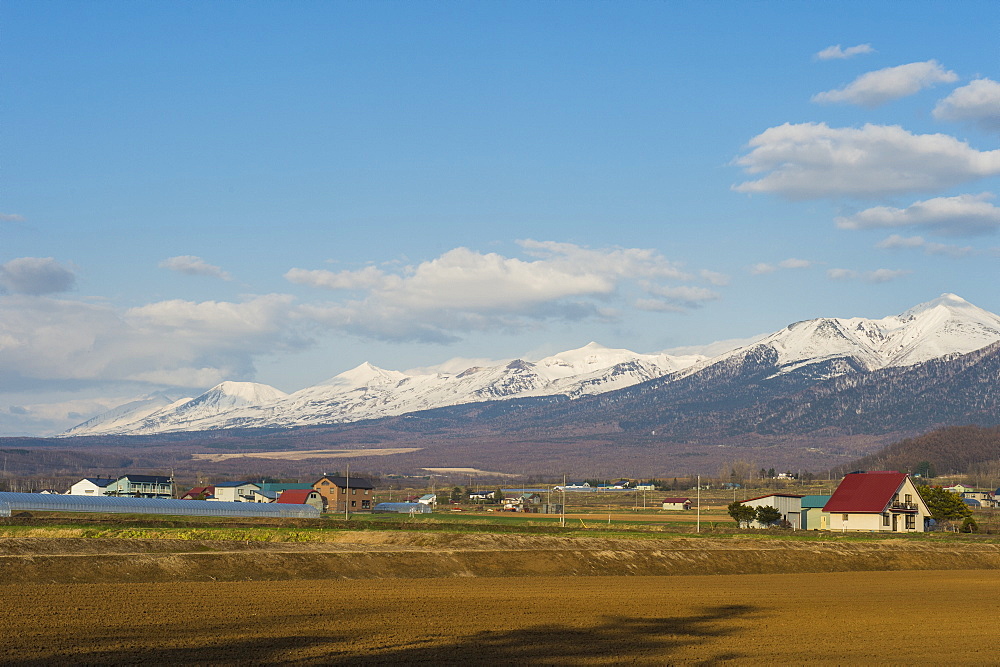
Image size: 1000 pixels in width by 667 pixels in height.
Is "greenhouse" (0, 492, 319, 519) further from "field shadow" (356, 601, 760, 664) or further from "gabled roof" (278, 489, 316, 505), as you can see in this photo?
"field shadow" (356, 601, 760, 664)

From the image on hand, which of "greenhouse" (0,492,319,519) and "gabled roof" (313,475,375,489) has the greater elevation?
"gabled roof" (313,475,375,489)

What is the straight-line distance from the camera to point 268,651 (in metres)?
25.3

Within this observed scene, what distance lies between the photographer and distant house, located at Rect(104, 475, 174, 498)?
157625 millimetres

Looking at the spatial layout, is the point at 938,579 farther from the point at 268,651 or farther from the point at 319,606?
the point at 268,651

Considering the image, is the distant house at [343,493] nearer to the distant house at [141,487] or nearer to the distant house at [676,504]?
the distant house at [141,487]

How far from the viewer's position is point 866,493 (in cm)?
9838

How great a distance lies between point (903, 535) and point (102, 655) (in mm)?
73904

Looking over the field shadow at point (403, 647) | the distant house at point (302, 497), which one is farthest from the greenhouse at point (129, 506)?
the field shadow at point (403, 647)

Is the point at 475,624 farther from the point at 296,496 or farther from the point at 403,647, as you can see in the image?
the point at 296,496

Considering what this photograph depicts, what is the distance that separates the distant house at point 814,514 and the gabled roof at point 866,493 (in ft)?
4.51

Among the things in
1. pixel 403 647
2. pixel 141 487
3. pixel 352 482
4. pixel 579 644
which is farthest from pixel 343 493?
pixel 403 647

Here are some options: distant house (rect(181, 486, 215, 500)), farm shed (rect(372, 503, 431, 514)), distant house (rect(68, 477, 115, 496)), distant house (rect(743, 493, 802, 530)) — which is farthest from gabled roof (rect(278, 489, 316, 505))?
distant house (rect(743, 493, 802, 530))

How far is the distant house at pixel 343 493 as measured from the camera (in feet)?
463

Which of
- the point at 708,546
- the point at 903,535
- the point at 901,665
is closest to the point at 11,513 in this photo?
the point at 708,546
